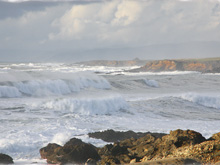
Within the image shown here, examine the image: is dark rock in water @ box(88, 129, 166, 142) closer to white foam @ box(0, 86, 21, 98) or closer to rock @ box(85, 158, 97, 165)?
rock @ box(85, 158, 97, 165)

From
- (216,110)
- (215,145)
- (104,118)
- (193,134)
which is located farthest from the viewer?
(216,110)

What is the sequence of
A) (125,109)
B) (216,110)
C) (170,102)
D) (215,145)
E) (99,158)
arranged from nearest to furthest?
1. (215,145)
2. (99,158)
3. (125,109)
4. (216,110)
5. (170,102)

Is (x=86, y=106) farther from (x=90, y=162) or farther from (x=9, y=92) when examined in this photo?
(x=90, y=162)

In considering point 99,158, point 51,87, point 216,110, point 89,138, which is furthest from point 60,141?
point 51,87

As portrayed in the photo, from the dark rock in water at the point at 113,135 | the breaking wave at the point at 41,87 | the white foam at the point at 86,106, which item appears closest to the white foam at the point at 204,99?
the white foam at the point at 86,106

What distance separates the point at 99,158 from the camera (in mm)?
8109

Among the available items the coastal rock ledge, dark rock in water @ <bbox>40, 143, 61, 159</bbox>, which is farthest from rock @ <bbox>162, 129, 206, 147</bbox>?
dark rock in water @ <bbox>40, 143, 61, 159</bbox>

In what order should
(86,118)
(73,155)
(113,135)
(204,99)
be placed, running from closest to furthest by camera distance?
(73,155)
(113,135)
(86,118)
(204,99)

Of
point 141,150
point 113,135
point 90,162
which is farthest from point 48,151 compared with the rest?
point 113,135

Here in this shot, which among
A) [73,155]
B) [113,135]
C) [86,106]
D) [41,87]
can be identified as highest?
[41,87]

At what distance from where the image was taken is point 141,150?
8.08 meters

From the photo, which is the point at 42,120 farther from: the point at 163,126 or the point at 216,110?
the point at 216,110

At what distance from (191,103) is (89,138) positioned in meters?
13.9

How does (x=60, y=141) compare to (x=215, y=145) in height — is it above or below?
below
